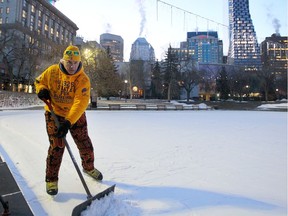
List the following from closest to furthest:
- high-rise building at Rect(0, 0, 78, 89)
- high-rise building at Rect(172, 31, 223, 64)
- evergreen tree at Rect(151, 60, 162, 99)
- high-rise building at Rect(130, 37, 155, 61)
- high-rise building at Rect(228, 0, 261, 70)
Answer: high-rise building at Rect(0, 0, 78, 89)
evergreen tree at Rect(151, 60, 162, 99)
high-rise building at Rect(130, 37, 155, 61)
high-rise building at Rect(228, 0, 261, 70)
high-rise building at Rect(172, 31, 223, 64)

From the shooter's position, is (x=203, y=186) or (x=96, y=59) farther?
(x=96, y=59)

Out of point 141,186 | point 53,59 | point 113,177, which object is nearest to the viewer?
point 141,186

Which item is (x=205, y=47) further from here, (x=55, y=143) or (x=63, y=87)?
(x=55, y=143)

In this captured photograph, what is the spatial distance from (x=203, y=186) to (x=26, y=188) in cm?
224

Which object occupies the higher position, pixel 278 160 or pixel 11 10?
pixel 11 10

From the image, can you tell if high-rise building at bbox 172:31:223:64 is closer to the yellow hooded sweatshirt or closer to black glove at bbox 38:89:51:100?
the yellow hooded sweatshirt

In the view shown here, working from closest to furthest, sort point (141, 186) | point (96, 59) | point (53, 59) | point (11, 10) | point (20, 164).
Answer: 1. point (141, 186)
2. point (20, 164)
3. point (53, 59)
4. point (96, 59)
5. point (11, 10)

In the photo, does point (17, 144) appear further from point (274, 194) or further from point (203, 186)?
point (274, 194)

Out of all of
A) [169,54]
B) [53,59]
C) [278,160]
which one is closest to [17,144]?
[278,160]

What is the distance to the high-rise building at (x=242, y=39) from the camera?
10181cm

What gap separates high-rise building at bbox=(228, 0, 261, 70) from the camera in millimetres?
101812

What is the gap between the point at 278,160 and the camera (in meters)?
4.85

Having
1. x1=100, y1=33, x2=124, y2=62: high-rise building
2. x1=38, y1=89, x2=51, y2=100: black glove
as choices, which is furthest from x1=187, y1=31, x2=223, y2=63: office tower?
x1=38, y1=89, x2=51, y2=100: black glove

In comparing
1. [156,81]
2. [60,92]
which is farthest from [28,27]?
[60,92]
